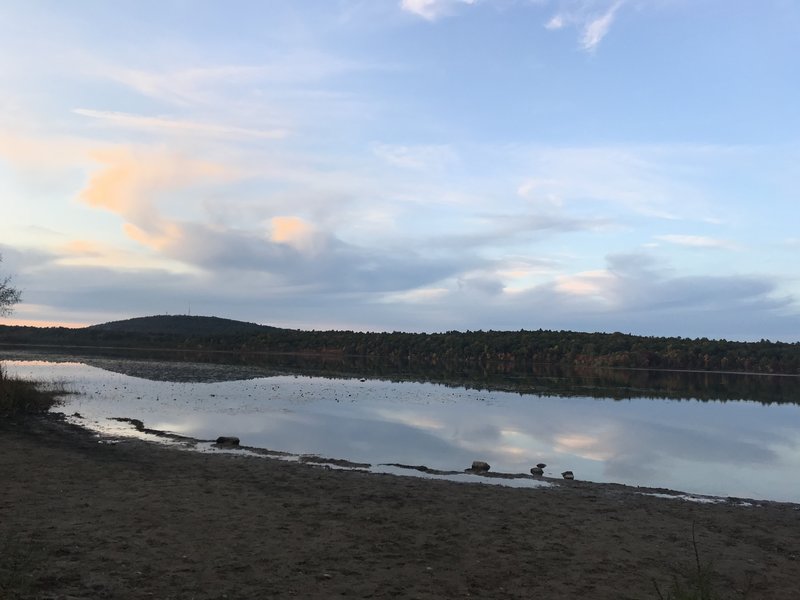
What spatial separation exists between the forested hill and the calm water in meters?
64.9

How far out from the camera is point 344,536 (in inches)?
356

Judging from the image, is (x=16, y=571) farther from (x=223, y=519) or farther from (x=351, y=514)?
(x=351, y=514)

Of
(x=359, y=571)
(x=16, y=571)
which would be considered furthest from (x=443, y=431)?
(x=16, y=571)

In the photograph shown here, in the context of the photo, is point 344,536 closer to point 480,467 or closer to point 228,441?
point 480,467

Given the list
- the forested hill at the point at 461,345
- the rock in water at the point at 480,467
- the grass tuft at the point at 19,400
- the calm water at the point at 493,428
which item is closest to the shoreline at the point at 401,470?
the rock in water at the point at 480,467

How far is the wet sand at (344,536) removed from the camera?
697 centimetres

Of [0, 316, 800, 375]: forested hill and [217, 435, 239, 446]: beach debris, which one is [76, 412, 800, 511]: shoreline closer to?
[217, 435, 239, 446]: beach debris

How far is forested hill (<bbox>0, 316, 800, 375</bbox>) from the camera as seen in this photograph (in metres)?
109

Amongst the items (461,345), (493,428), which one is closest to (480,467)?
(493,428)

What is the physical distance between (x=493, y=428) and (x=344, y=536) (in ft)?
59.8

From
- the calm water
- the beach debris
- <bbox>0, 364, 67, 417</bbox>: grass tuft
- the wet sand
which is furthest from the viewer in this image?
<bbox>0, 364, 67, 417</bbox>: grass tuft

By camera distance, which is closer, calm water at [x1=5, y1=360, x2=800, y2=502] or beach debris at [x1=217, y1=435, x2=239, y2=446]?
beach debris at [x1=217, y1=435, x2=239, y2=446]

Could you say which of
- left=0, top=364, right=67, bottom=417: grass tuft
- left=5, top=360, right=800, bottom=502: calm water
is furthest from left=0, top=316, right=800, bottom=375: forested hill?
left=0, top=364, right=67, bottom=417: grass tuft

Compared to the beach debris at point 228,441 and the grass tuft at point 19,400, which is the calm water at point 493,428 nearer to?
the beach debris at point 228,441
